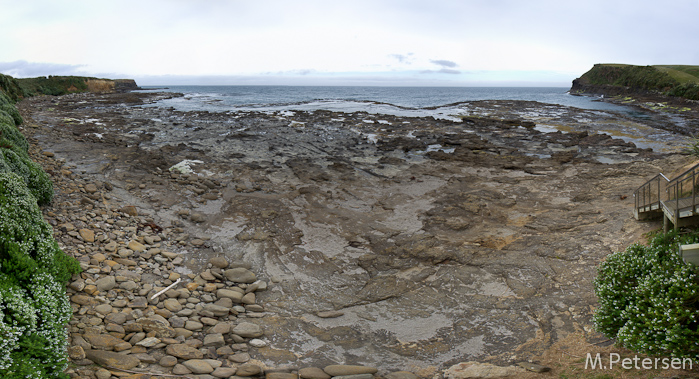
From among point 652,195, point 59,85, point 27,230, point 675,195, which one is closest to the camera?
point 27,230

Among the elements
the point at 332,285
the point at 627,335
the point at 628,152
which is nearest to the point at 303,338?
the point at 332,285

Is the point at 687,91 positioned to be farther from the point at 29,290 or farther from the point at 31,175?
the point at 29,290

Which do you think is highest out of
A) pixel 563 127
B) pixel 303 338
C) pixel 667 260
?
pixel 563 127

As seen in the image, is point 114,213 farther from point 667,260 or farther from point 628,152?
point 628,152

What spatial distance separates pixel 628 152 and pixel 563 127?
1310cm

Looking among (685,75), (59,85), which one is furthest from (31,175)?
(59,85)

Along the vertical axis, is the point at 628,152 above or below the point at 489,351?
above

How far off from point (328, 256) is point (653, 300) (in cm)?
775

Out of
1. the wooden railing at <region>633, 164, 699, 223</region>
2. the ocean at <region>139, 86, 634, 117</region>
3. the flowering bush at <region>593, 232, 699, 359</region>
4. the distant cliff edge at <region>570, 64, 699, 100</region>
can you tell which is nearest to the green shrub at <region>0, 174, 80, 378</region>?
the flowering bush at <region>593, 232, 699, 359</region>

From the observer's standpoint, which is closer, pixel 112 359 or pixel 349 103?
pixel 112 359

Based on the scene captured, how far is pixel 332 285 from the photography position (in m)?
9.70

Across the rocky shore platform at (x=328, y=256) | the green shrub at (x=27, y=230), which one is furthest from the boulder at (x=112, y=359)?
the green shrub at (x=27, y=230)

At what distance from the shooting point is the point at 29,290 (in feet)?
19.8

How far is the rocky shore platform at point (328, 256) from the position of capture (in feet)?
22.8
